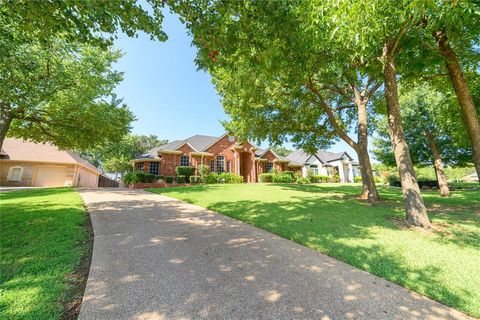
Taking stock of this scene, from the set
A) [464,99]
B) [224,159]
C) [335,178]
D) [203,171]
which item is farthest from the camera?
[335,178]

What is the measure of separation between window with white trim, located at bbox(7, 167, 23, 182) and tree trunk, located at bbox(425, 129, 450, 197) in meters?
36.0

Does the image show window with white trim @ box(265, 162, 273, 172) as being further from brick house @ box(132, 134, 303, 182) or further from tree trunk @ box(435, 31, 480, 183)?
tree trunk @ box(435, 31, 480, 183)

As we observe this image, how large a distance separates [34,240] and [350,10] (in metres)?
7.54

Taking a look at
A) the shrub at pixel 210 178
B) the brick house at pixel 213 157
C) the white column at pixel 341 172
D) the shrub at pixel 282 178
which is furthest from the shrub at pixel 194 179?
the white column at pixel 341 172

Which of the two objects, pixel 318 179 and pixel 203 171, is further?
pixel 318 179

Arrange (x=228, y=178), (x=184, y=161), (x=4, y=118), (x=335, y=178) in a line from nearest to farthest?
(x=4, y=118) < (x=228, y=178) < (x=184, y=161) < (x=335, y=178)

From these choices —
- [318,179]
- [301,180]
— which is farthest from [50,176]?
[318,179]

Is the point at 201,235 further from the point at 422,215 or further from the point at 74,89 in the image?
the point at 74,89

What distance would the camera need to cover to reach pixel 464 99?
643 centimetres

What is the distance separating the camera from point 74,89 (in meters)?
10.9

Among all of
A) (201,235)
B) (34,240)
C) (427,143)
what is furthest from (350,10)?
(427,143)

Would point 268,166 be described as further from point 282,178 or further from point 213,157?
point 213,157

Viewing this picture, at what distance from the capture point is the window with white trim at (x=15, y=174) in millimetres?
21438

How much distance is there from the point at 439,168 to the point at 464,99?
41.4 ft
